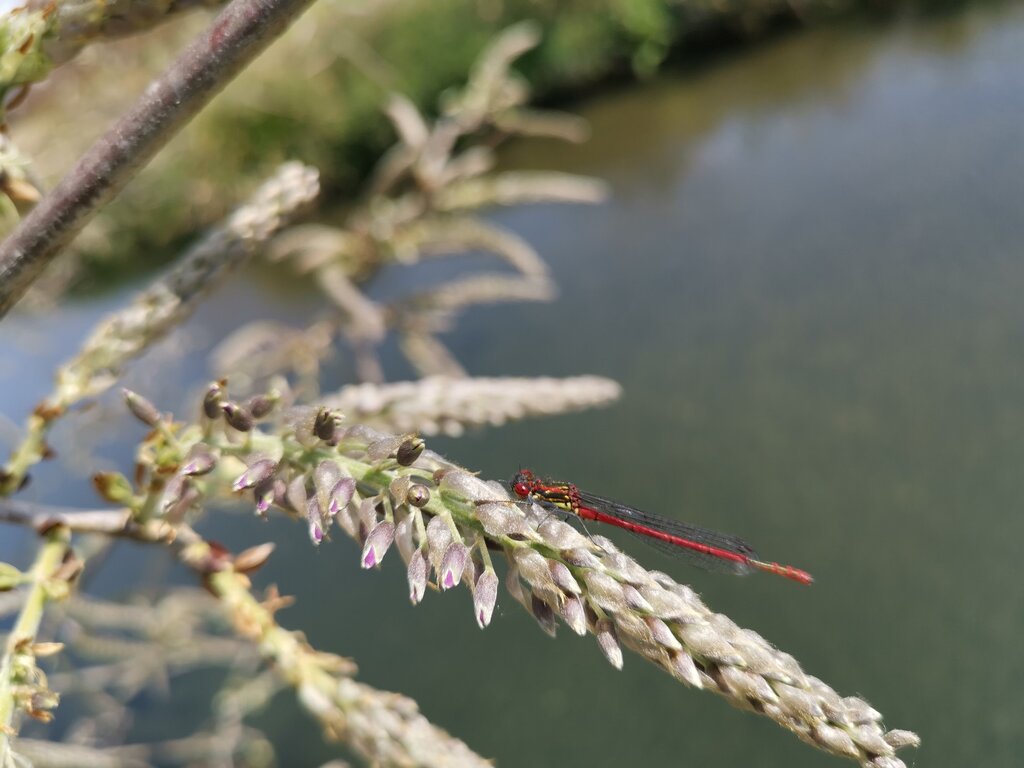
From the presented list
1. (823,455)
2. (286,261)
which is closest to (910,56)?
(823,455)

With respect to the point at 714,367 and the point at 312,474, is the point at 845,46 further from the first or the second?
the point at 312,474

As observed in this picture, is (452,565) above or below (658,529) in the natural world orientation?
above

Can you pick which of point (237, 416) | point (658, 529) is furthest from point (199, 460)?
point (658, 529)

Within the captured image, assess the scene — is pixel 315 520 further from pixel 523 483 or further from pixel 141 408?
pixel 523 483

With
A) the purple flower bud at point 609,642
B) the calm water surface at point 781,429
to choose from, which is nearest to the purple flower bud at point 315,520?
the purple flower bud at point 609,642

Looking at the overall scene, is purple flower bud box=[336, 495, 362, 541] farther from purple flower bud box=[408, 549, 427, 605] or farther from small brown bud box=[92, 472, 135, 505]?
small brown bud box=[92, 472, 135, 505]

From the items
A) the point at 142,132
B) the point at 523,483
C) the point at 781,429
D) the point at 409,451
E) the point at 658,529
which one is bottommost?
the point at 781,429

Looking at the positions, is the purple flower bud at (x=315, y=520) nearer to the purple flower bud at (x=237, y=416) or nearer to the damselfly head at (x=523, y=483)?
the purple flower bud at (x=237, y=416)
